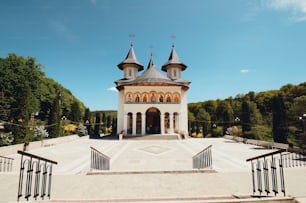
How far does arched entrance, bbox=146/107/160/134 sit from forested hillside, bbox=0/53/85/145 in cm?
1309

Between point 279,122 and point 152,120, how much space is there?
17710mm

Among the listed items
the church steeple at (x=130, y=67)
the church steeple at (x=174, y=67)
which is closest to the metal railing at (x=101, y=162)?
the church steeple at (x=130, y=67)

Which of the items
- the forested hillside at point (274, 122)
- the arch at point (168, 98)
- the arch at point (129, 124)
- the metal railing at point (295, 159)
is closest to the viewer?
the metal railing at point (295, 159)

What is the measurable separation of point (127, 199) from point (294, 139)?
62.7 ft

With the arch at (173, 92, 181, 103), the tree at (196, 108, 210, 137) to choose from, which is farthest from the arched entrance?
the tree at (196, 108, 210, 137)

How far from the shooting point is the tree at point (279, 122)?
57.8 feet

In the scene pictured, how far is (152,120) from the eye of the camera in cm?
2936

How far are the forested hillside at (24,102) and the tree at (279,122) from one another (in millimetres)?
25817

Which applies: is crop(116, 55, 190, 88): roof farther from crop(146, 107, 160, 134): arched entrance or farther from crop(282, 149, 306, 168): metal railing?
crop(282, 149, 306, 168): metal railing

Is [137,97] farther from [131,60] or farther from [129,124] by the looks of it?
[131,60]

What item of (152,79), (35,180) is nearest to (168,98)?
(152,79)

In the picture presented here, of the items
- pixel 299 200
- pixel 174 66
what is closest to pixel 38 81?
pixel 174 66

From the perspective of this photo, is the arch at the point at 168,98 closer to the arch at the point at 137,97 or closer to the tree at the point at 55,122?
the arch at the point at 137,97

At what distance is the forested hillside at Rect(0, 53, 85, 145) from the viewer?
17.4m
